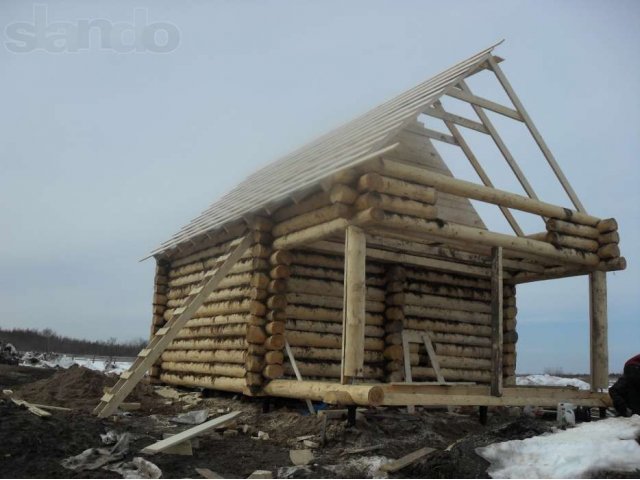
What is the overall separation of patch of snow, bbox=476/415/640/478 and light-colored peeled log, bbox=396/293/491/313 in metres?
4.78

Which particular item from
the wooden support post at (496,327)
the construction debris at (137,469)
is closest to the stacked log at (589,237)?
the wooden support post at (496,327)

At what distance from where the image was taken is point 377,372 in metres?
12.1

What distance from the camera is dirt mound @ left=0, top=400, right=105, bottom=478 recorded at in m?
6.40

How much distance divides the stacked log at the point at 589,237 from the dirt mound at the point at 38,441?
26.3ft

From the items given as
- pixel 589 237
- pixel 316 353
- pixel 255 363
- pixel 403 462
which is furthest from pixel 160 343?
pixel 589 237

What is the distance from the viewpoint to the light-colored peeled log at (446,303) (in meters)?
12.6

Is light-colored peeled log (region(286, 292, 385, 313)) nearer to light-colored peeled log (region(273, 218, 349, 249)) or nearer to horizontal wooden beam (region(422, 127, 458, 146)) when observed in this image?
light-colored peeled log (region(273, 218, 349, 249))

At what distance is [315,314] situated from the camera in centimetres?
1134

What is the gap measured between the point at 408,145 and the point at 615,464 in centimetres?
742

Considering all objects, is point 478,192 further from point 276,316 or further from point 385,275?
point 276,316

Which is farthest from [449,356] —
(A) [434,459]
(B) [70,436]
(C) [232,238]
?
(B) [70,436]

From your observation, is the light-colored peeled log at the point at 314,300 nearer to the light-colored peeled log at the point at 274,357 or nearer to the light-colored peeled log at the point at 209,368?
the light-colored peeled log at the point at 274,357

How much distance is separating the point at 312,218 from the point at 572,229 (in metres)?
4.85

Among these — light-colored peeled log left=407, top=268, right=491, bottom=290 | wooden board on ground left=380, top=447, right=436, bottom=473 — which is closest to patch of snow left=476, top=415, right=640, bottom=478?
wooden board on ground left=380, top=447, right=436, bottom=473
